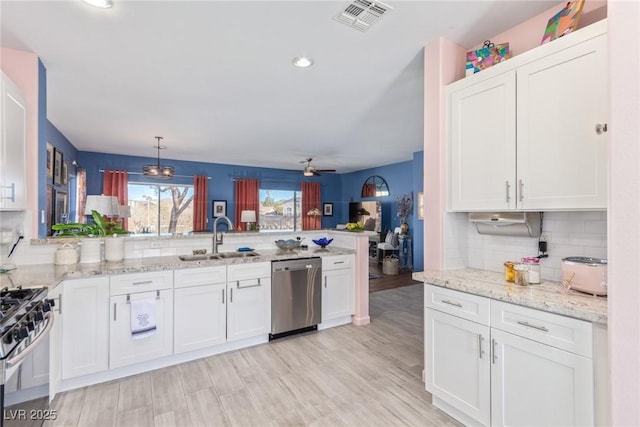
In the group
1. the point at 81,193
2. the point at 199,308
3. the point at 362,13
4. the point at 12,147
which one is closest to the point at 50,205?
the point at 81,193

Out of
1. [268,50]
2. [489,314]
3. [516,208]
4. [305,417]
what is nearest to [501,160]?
[516,208]

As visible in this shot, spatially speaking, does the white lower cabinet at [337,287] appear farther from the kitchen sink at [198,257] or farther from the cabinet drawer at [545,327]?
the cabinet drawer at [545,327]

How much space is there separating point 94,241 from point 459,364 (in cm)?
308

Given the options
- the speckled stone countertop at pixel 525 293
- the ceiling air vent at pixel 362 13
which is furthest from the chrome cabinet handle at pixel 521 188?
the ceiling air vent at pixel 362 13

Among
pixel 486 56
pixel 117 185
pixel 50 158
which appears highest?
pixel 486 56

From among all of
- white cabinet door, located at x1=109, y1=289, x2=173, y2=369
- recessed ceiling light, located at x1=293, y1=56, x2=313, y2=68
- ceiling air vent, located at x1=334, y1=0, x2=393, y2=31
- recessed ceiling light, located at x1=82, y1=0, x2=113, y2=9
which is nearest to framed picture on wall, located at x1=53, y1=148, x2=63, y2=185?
→ white cabinet door, located at x1=109, y1=289, x2=173, y2=369

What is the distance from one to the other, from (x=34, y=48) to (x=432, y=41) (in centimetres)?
308

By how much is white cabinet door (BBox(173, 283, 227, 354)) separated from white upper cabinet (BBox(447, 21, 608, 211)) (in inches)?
87.9

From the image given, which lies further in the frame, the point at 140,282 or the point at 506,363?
the point at 140,282

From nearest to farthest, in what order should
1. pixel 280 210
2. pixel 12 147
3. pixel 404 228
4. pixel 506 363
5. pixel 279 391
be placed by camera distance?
pixel 506 363
pixel 12 147
pixel 279 391
pixel 404 228
pixel 280 210

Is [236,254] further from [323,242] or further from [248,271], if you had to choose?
[323,242]

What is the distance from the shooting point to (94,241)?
2727 millimetres

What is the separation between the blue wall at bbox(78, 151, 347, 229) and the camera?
6492 millimetres

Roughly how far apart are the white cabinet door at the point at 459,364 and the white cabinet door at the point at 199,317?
1.86 metres
